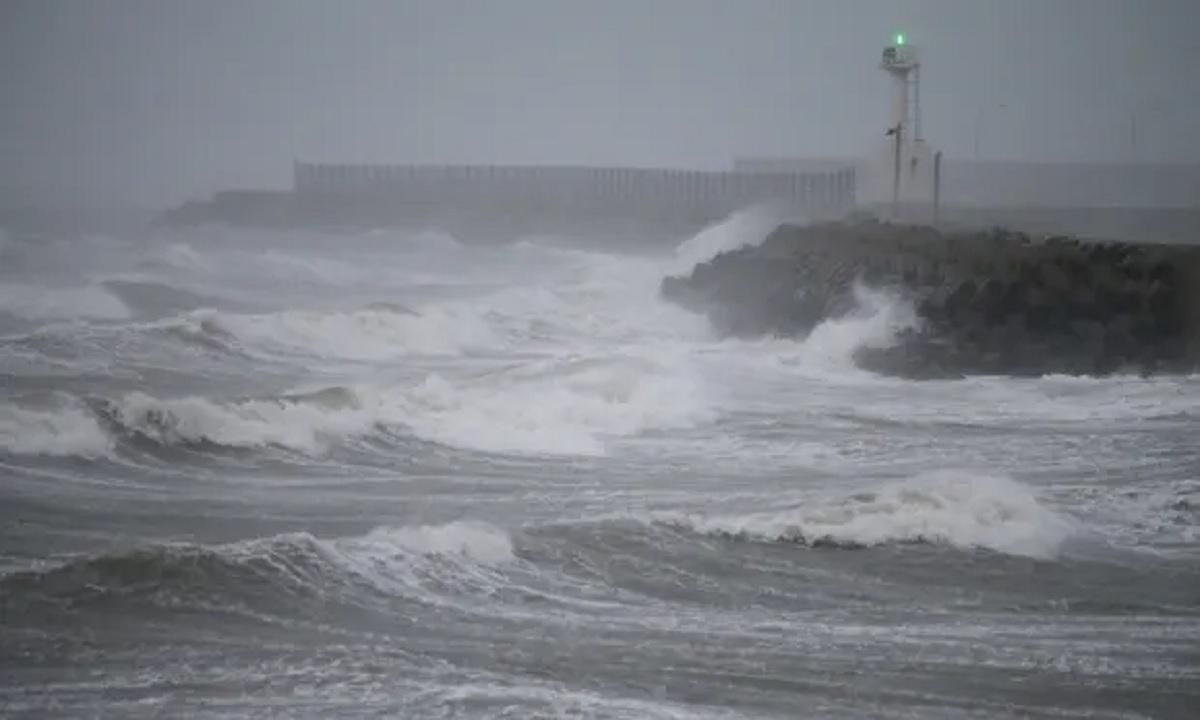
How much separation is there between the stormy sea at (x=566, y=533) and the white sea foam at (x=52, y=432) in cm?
2

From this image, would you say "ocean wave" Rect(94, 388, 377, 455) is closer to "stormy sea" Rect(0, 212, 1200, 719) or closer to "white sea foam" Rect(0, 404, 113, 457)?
"stormy sea" Rect(0, 212, 1200, 719)

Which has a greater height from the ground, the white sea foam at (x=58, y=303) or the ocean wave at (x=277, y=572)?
the white sea foam at (x=58, y=303)

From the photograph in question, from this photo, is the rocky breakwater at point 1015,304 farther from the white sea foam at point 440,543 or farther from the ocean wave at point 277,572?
the ocean wave at point 277,572

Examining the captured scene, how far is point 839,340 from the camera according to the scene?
11.9 meters

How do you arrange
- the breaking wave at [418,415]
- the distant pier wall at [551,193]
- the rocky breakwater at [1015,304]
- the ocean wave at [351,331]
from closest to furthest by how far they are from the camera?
the breaking wave at [418,415] → the ocean wave at [351,331] → the rocky breakwater at [1015,304] → the distant pier wall at [551,193]

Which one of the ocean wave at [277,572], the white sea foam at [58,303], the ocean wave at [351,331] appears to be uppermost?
the white sea foam at [58,303]

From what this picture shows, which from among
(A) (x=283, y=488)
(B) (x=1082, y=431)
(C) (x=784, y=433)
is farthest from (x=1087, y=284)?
A: (A) (x=283, y=488)

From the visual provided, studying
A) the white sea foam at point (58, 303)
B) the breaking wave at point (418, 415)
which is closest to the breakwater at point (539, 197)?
the white sea foam at point (58, 303)

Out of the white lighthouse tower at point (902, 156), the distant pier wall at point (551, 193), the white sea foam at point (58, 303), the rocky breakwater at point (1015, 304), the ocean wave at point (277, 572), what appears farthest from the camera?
the distant pier wall at point (551, 193)

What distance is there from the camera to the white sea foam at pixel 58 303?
10.4 metres

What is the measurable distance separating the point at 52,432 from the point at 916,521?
372 cm

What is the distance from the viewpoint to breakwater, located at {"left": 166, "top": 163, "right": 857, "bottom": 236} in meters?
24.1

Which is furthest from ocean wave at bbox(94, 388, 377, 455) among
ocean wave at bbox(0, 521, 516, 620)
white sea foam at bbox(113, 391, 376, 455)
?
ocean wave at bbox(0, 521, 516, 620)

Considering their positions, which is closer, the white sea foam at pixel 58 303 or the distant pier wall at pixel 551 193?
the white sea foam at pixel 58 303
